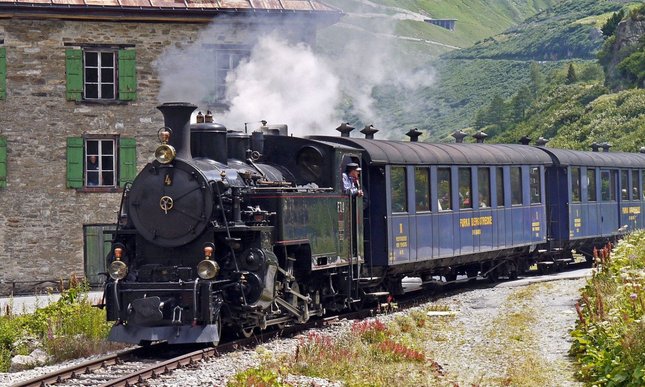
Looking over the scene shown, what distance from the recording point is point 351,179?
1630cm

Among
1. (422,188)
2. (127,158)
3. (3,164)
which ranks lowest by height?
(422,188)

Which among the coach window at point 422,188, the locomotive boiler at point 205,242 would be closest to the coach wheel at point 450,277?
the coach window at point 422,188

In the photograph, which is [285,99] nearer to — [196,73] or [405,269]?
[196,73]

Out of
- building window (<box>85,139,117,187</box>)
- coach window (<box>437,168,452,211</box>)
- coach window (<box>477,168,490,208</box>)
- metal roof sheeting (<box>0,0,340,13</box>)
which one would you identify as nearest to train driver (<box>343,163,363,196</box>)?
coach window (<box>437,168,452,211</box>)

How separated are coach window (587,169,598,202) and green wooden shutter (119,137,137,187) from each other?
11.6m

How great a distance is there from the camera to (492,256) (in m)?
21.9

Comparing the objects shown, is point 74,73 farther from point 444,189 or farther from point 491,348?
point 491,348

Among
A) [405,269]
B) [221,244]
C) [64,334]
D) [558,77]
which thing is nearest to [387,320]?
[405,269]

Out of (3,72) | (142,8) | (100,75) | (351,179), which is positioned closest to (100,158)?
(100,75)

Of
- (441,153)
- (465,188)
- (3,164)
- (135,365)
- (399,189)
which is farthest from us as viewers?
(3,164)

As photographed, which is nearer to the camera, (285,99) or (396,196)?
(396,196)

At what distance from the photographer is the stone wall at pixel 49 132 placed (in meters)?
27.7

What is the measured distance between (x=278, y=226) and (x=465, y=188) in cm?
717

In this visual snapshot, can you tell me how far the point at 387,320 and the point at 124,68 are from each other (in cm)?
1433
